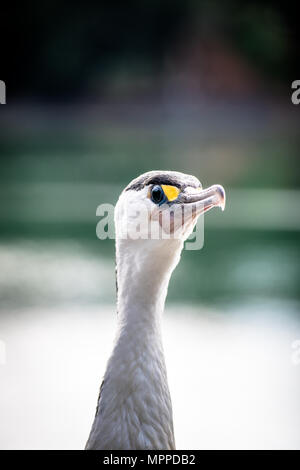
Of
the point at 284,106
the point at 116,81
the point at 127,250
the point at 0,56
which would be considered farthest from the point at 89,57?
the point at 127,250

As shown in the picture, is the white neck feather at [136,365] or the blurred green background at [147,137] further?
the blurred green background at [147,137]

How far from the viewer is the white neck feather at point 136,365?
0.81m

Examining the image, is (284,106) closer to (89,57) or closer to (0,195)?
(89,57)

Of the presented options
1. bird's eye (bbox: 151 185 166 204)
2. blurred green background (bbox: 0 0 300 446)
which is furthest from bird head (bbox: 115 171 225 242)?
blurred green background (bbox: 0 0 300 446)

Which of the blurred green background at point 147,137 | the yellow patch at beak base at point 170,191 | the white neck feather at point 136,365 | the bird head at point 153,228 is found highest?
the blurred green background at point 147,137

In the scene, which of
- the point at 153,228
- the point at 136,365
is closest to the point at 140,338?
the point at 136,365

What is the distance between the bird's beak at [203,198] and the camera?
30.3 inches

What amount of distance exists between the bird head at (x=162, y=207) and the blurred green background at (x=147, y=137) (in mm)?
1712

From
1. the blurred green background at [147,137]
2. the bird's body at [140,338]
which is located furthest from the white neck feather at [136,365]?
the blurred green background at [147,137]

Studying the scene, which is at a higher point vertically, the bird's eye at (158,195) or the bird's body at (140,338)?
the bird's eye at (158,195)

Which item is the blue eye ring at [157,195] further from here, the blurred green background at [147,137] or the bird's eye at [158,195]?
the blurred green background at [147,137]

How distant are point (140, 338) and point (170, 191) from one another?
0.61ft

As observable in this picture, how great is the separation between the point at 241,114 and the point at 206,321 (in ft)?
13.8

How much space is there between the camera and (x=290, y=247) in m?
3.40
